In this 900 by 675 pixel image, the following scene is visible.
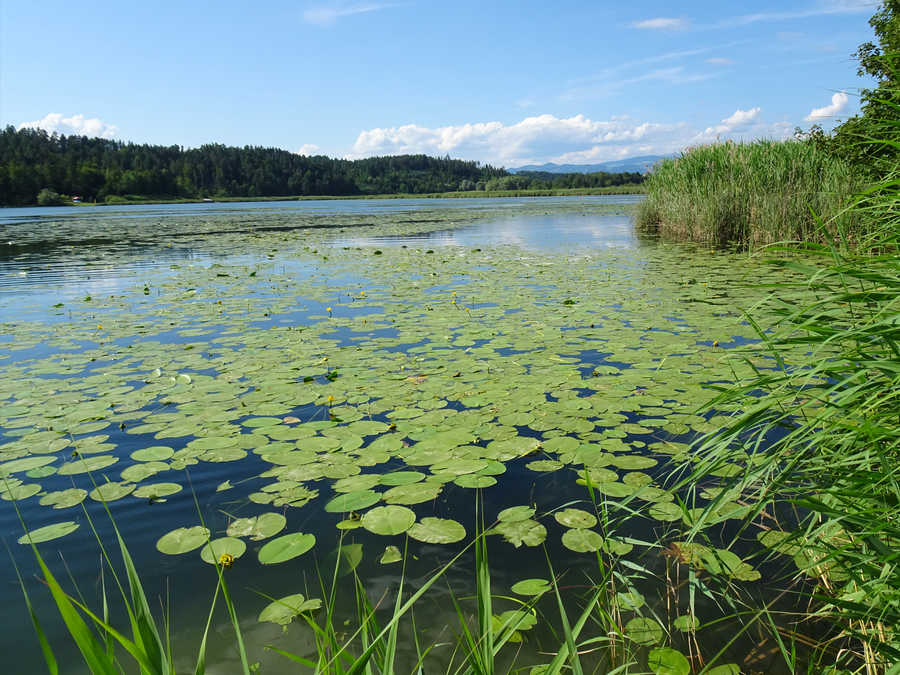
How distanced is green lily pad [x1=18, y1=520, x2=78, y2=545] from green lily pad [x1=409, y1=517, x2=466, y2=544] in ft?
4.49

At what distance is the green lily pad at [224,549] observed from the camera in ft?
6.32

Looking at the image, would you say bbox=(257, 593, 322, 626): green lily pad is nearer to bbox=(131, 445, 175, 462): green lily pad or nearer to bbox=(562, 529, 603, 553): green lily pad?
bbox=(562, 529, 603, 553): green lily pad

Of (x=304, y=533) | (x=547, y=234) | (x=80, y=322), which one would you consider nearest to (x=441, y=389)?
(x=304, y=533)

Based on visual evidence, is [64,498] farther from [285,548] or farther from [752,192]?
[752,192]

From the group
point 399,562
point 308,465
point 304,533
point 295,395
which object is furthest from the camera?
point 295,395

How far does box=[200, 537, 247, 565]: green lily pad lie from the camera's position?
1.93 metres

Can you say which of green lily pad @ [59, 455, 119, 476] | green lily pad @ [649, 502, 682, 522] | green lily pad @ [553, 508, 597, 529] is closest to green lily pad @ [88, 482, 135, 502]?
green lily pad @ [59, 455, 119, 476]

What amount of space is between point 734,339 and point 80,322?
653 cm

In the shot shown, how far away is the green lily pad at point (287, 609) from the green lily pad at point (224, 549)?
307mm

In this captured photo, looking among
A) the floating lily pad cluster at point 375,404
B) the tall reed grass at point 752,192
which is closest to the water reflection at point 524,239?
the tall reed grass at point 752,192

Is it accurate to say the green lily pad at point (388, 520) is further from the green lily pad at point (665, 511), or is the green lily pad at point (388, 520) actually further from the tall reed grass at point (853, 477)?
the tall reed grass at point (853, 477)

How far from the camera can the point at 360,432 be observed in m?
2.90

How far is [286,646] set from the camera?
1558 millimetres

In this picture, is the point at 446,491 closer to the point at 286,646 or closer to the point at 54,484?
the point at 286,646
